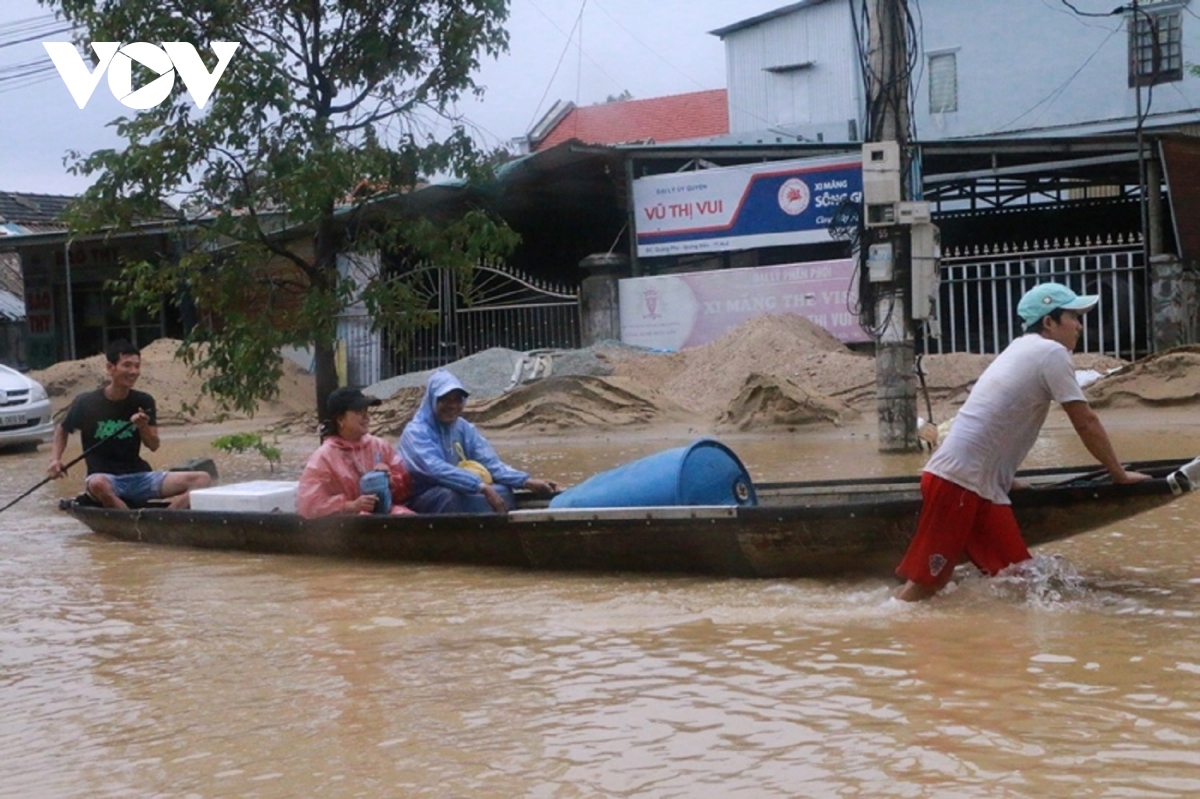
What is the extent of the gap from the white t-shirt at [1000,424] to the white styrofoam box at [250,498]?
484 centimetres

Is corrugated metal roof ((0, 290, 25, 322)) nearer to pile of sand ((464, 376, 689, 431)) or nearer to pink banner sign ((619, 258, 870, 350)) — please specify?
pink banner sign ((619, 258, 870, 350))

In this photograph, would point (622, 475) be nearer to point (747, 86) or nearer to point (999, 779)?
point (999, 779)

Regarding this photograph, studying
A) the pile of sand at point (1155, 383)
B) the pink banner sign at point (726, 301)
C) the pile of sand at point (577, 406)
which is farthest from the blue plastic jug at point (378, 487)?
the pink banner sign at point (726, 301)

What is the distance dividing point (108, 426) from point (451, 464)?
319cm

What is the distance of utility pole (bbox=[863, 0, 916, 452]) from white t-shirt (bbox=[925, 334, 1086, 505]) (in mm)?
6246

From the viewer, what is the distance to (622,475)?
7.96 meters

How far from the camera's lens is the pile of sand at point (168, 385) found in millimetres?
23219

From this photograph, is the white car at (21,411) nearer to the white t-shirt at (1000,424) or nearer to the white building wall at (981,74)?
the white t-shirt at (1000,424)

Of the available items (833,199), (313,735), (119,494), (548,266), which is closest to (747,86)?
(548,266)

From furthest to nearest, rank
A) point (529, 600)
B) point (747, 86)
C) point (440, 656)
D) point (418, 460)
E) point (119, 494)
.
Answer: point (747, 86) → point (119, 494) → point (418, 460) → point (529, 600) → point (440, 656)

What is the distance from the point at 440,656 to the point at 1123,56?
1146 inches

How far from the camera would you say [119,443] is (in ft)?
34.9

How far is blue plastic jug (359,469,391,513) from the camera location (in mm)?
8625

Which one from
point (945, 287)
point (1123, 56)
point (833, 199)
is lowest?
point (945, 287)
